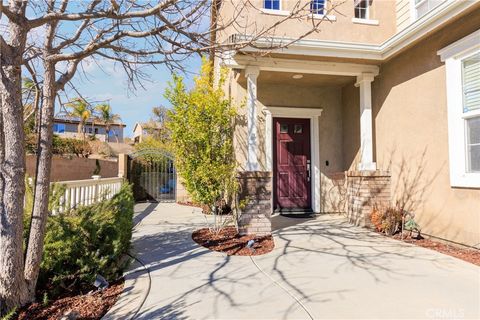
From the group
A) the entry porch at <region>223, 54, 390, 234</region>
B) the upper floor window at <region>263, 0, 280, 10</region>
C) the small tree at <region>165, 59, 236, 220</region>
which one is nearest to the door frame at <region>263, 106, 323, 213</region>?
the entry porch at <region>223, 54, 390, 234</region>

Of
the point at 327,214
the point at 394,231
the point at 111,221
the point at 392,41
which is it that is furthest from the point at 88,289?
the point at 392,41

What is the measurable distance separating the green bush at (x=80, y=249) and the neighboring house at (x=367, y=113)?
249 centimetres

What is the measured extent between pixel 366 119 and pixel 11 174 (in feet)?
20.4

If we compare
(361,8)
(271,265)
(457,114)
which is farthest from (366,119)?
(271,265)

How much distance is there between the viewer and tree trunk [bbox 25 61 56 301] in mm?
2938

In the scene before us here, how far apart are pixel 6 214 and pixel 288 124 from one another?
605cm

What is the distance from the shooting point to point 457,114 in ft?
15.1

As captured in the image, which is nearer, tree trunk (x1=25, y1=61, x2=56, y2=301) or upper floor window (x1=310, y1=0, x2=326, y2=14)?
tree trunk (x1=25, y1=61, x2=56, y2=301)

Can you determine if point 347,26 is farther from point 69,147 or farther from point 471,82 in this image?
point 69,147

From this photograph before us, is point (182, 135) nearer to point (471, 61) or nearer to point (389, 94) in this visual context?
point (389, 94)

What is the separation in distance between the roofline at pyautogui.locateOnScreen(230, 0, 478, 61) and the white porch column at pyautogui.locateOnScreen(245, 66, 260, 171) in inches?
23.2

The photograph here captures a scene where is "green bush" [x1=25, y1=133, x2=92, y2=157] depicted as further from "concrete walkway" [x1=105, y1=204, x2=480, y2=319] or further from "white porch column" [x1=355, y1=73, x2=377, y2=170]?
"white porch column" [x1=355, y1=73, x2=377, y2=170]

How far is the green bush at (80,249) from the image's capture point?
3197 mm

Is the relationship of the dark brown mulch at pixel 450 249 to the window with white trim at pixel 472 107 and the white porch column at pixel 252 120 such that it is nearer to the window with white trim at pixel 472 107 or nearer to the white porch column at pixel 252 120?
the window with white trim at pixel 472 107
